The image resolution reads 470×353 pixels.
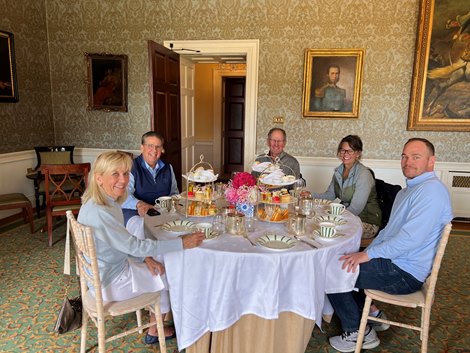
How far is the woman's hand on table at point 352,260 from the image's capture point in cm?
198

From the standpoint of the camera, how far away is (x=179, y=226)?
215cm

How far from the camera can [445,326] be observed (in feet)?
8.35

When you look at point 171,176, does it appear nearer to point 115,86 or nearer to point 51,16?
point 115,86

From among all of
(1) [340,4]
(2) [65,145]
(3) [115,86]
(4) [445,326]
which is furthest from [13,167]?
(4) [445,326]

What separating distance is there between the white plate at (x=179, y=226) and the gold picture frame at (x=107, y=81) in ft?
12.5

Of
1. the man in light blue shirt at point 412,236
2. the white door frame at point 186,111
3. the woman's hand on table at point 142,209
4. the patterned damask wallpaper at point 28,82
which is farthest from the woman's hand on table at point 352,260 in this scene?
the patterned damask wallpaper at point 28,82

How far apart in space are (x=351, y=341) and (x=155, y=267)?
4.37ft

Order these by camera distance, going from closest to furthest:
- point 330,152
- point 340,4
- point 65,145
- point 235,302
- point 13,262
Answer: point 235,302 → point 13,262 → point 340,4 → point 330,152 → point 65,145

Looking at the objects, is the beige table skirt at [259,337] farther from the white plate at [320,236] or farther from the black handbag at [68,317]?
the black handbag at [68,317]

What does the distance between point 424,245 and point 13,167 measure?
16.8 feet

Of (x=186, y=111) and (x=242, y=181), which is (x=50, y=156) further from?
(x=242, y=181)

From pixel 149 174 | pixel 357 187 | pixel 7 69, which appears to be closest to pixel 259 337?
pixel 357 187

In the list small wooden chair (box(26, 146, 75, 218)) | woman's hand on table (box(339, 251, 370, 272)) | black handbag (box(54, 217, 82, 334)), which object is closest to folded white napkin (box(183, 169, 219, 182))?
black handbag (box(54, 217, 82, 334))

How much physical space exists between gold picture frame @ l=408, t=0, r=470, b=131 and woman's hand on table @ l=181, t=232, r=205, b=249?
161 inches
